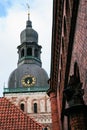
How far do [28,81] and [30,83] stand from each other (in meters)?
0.49

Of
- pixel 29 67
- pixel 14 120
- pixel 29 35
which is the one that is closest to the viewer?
pixel 14 120

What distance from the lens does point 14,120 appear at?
75.9 feet

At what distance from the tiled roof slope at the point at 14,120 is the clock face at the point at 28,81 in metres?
34.0

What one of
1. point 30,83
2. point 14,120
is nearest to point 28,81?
point 30,83

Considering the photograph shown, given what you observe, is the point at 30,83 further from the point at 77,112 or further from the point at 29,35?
the point at 77,112

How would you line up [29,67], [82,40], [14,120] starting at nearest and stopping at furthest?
1. [82,40]
2. [14,120]
3. [29,67]

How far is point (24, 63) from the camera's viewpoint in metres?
60.9

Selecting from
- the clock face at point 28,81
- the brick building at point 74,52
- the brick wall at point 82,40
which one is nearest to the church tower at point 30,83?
the clock face at point 28,81

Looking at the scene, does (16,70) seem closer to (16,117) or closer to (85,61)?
(16,117)

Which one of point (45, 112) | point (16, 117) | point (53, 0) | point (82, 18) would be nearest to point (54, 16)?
point (53, 0)

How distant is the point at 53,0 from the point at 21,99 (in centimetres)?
4383

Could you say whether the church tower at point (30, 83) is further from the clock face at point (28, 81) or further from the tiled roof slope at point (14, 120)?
the tiled roof slope at point (14, 120)

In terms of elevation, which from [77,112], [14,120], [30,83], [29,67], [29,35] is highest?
[29,35]

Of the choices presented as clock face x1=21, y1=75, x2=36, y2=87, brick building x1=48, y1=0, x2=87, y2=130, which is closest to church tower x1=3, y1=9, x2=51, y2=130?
clock face x1=21, y1=75, x2=36, y2=87
